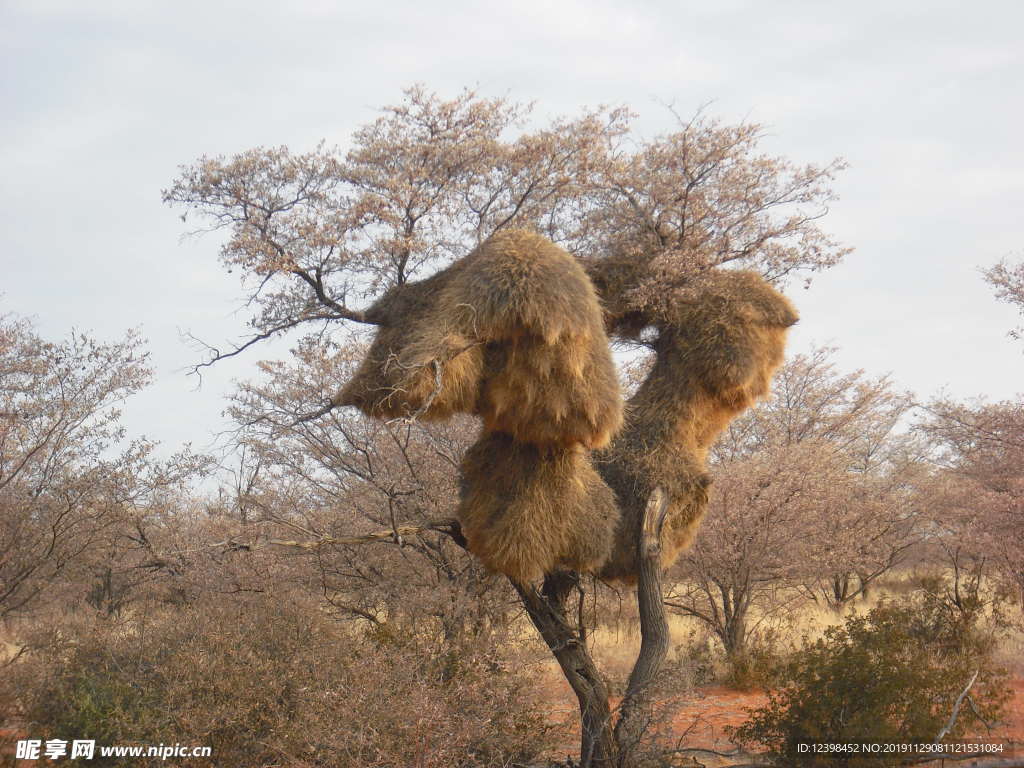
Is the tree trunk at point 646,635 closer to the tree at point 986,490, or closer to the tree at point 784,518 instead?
the tree at point 784,518

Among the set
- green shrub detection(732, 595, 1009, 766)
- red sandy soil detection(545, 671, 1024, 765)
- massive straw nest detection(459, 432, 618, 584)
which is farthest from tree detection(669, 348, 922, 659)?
massive straw nest detection(459, 432, 618, 584)

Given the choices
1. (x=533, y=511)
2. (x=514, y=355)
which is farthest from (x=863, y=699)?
(x=514, y=355)

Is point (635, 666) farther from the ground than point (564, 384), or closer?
closer

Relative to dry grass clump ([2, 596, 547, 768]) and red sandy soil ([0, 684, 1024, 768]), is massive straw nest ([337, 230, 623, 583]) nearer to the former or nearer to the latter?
dry grass clump ([2, 596, 547, 768])

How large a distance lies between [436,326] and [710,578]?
1005 cm

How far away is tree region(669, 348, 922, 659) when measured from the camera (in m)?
13.8

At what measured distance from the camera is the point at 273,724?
670 centimetres

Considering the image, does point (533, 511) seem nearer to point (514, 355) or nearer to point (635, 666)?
point (514, 355)

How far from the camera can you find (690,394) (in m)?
7.61

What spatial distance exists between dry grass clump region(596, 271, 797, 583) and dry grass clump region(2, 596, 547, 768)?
5.61 feet

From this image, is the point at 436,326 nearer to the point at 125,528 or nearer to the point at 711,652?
the point at 125,528

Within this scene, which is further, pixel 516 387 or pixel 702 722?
pixel 702 722

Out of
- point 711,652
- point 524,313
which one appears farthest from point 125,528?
point 711,652

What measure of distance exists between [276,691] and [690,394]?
413 centimetres
